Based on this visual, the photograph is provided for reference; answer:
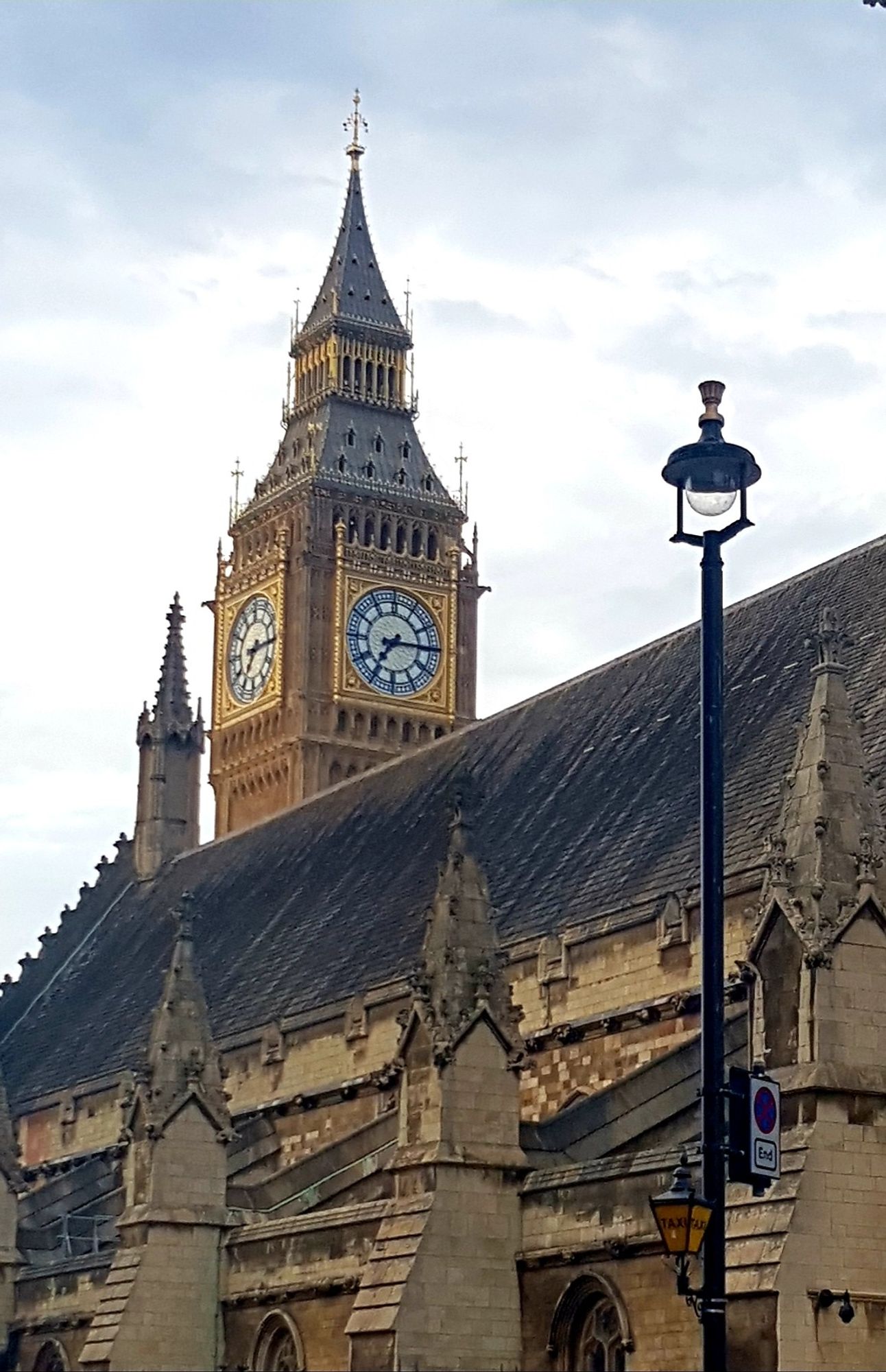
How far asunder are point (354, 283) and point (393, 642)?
11.6 metres

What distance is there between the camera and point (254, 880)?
2020 inches

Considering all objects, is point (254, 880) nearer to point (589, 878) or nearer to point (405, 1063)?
point (589, 878)

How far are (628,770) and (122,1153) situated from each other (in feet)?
30.5

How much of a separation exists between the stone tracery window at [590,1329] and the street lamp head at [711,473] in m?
10.7

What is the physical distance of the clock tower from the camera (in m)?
68.7

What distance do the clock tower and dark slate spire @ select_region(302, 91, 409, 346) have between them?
3.3 inches

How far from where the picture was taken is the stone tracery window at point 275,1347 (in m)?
31.4

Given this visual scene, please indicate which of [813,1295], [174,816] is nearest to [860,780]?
[813,1295]

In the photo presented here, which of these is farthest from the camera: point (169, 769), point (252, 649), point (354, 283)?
point (354, 283)

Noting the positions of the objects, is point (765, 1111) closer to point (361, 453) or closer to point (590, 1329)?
point (590, 1329)

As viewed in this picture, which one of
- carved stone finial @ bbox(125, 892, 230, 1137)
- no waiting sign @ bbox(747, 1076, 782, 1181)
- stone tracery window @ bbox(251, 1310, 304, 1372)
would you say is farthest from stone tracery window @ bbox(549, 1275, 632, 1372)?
carved stone finial @ bbox(125, 892, 230, 1137)

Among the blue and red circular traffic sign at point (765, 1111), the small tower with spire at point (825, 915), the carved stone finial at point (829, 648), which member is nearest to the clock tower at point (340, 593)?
the carved stone finial at point (829, 648)

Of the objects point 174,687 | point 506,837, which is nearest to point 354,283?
point 174,687

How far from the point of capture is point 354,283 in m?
75.5
